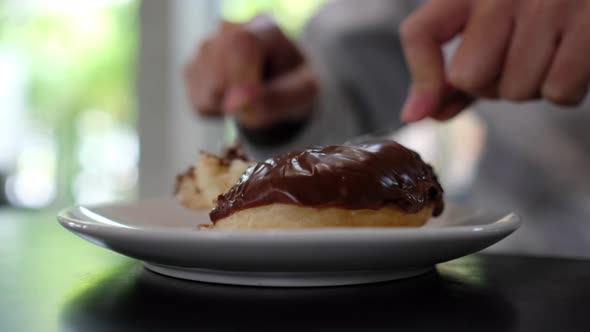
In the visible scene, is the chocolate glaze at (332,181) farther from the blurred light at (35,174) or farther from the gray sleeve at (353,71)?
the blurred light at (35,174)

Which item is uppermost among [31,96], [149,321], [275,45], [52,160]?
[275,45]

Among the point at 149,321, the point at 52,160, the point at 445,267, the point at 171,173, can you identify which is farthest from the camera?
the point at 52,160

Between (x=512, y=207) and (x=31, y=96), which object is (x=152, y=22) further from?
(x=512, y=207)

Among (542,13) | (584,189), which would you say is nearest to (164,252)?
(542,13)

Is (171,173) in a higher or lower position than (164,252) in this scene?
lower

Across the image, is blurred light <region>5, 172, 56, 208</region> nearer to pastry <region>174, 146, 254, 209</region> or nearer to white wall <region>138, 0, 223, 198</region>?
white wall <region>138, 0, 223, 198</region>

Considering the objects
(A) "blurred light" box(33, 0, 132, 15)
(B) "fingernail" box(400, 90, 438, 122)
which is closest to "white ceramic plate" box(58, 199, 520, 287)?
(B) "fingernail" box(400, 90, 438, 122)

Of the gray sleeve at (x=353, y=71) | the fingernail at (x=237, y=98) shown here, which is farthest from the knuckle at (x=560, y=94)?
the gray sleeve at (x=353, y=71)
